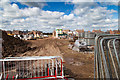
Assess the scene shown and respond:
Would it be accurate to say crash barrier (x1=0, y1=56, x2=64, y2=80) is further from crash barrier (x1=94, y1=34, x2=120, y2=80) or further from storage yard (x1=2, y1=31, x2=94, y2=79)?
crash barrier (x1=94, y1=34, x2=120, y2=80)

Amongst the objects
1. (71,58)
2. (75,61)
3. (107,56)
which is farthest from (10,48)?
(107,56)

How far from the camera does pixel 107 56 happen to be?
152 cm

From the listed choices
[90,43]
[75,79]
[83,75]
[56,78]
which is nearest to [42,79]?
[56,78]

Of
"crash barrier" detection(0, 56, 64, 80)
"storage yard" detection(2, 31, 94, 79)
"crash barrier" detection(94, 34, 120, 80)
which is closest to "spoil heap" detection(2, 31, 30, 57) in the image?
"storage yard" detection(2, 31, 94, 79)

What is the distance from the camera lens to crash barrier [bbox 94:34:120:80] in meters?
1.45

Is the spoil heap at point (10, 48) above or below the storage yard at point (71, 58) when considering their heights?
above

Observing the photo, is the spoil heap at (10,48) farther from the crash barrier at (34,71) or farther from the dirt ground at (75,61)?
the crash barrier at (34,71)

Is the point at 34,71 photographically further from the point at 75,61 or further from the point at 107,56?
the point at 107,56

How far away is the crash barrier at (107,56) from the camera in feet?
4.77

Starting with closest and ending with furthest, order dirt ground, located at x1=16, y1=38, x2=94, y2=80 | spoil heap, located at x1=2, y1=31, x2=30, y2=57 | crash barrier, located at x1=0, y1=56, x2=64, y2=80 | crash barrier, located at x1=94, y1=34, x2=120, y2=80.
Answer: crash barrier, located at x1=94, y1=34, x2=120, y2=80 → crash barrier, located at x1=0, y1=56, x2=64, y2=80 → dirt ground, located at x1=16, y1=38, x2=94, y2=80 → spoil heap, located at x1=2, y1=31, x2=30, y2=57

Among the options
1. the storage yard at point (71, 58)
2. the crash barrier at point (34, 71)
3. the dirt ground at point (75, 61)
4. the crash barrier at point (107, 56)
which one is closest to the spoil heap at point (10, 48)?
the storage yard at point (71, 58)

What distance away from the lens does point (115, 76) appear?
145 cm

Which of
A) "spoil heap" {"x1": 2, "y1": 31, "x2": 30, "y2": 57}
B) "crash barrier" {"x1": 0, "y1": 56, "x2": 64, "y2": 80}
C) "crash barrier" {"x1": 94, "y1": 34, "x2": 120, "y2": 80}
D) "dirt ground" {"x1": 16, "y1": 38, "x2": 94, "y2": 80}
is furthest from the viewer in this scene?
"spoil heap" {"x1": 2, "y1": 31, "x2": 30, "y2": 57}

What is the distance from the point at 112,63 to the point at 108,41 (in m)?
0.40
